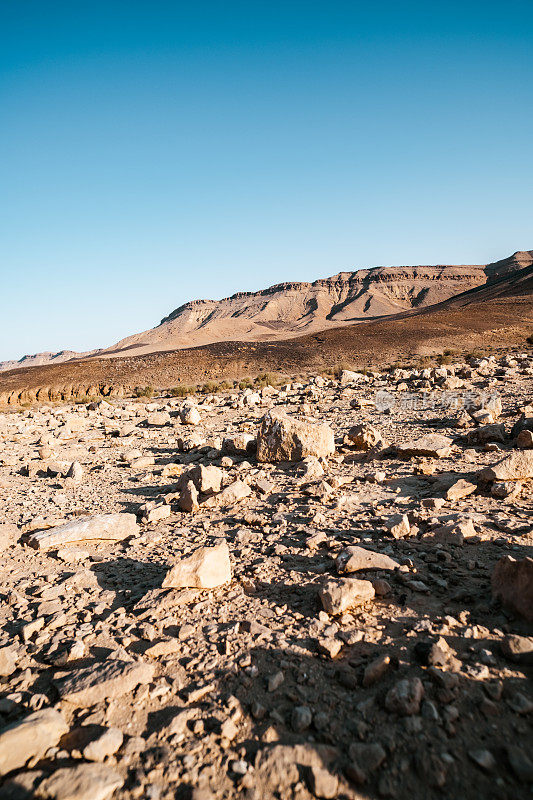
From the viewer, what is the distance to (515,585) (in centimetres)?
236

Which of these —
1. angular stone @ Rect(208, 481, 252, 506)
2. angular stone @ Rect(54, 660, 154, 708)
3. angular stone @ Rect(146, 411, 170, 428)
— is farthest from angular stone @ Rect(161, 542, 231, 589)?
angular stone @ Rect(146, 411, 170, 428)

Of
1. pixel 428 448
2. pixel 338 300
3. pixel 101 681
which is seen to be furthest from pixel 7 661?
pixel 338 300

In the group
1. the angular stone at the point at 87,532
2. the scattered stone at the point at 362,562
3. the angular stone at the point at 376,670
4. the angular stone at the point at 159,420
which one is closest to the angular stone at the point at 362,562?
the scattered stone at the point at 362,562

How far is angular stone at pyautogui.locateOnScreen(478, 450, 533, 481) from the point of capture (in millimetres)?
4145

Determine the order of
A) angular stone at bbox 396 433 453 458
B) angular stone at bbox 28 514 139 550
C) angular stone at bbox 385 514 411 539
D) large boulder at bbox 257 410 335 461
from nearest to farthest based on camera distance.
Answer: angular stone at bbox 385 514 411 539
angular stone at bbox 28 514 139 550
angular stone at bbox 396 433 453 458
large boulder at bbox 257 410 335 461

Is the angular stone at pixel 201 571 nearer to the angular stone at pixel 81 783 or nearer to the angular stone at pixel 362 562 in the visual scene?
the angular stone at pixel 362 562

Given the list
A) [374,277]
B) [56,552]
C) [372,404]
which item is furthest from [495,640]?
[374,277]

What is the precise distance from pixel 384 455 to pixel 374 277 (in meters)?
136

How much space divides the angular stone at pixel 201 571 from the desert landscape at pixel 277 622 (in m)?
0.01

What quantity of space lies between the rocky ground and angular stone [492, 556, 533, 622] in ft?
0.03

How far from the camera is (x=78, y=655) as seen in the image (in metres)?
2.34

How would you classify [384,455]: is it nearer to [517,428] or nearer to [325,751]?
[517,428]

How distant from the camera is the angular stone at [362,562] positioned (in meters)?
2.89

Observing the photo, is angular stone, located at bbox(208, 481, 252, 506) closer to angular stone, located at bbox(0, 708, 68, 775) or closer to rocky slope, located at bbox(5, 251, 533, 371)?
angular stone, located at bbox(0, 708, 68, 775)
